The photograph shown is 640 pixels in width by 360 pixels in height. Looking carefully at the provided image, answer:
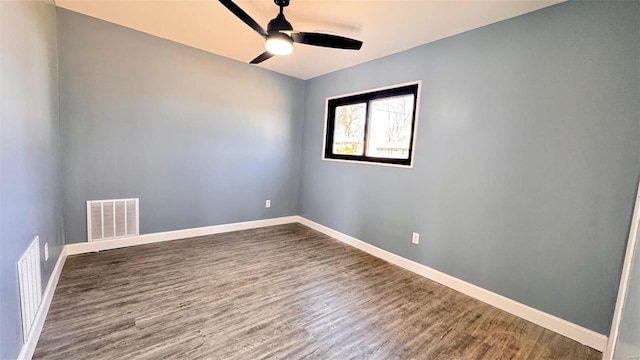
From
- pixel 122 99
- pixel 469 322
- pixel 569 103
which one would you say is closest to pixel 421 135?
pixel 569 103

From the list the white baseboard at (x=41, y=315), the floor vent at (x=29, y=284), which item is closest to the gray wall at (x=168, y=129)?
the white baseboard at (x=41, y=315)

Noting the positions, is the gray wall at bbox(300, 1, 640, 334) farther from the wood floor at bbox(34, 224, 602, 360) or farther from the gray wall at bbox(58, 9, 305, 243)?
the gray wall at bbox(58, 9, 305, 243)

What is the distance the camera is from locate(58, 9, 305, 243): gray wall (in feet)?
8.77

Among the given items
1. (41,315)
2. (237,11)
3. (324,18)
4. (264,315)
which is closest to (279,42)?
(237,11)

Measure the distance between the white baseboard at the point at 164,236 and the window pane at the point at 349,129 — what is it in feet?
5.34

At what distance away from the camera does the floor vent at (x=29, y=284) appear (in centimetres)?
134

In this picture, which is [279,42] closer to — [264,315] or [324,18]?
[324,18]

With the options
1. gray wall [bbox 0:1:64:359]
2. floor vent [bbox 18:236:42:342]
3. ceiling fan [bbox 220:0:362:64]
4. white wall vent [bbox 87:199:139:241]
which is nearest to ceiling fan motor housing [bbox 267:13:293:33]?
ceiling fan [bbox 220:0:362:64]

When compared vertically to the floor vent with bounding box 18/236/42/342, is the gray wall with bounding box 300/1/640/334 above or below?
above

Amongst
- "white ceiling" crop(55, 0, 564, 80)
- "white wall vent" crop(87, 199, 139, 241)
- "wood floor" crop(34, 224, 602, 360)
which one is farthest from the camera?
"white wall vent" crop(87, 199, 139, 241)

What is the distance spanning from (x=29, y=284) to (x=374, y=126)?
3.36 meters

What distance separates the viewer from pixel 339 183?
12.5 ft

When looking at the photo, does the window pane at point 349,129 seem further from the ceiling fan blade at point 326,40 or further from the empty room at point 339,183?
the ceiling fan blade at point 326,40

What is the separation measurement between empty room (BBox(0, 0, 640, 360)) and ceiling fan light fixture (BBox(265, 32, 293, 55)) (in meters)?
0.02
